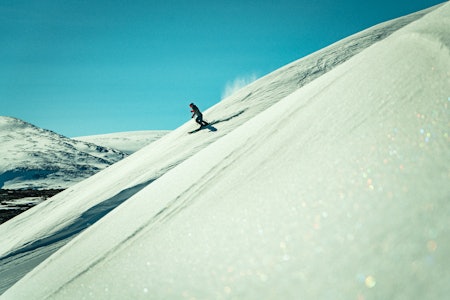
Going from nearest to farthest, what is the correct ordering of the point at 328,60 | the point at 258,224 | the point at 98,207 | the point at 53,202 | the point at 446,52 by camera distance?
the point at 258,224 → the point at 446,52 → the point at 98,207 → the point at 53,202 → the point at 328,60

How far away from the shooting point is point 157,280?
4.14 feet

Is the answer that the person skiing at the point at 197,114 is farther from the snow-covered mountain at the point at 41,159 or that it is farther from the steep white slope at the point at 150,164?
the snow-covered mountain at the point at 41,159

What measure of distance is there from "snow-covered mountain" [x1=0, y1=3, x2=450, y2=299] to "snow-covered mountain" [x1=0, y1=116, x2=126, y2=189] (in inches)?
1580

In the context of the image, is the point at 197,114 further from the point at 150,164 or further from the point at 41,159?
the point at 41,159

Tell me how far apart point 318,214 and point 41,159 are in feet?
180

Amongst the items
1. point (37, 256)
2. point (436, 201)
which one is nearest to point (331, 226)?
point (436, 201)

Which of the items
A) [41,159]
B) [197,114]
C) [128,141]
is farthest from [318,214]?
[128,141]

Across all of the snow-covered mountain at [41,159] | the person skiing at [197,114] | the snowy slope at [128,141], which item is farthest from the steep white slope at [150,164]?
the snowy slope at [128,141]

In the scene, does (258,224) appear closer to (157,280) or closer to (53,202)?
(157,280)

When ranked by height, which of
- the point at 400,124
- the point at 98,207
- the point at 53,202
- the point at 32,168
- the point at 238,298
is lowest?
the point at 238,298

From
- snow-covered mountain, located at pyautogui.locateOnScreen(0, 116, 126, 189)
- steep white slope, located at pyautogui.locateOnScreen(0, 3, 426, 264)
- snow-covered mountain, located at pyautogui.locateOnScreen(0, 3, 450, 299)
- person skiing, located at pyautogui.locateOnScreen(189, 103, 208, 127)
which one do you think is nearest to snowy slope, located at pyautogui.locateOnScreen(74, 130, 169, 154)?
snow-covered mountain, located at pyautogui.locateOnScreen(0, 116, 126, 189)

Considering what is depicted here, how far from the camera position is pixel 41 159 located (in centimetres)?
4691

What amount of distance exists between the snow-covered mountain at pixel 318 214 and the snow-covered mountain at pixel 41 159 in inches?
1580

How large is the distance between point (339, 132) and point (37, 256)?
4286 millimetres
